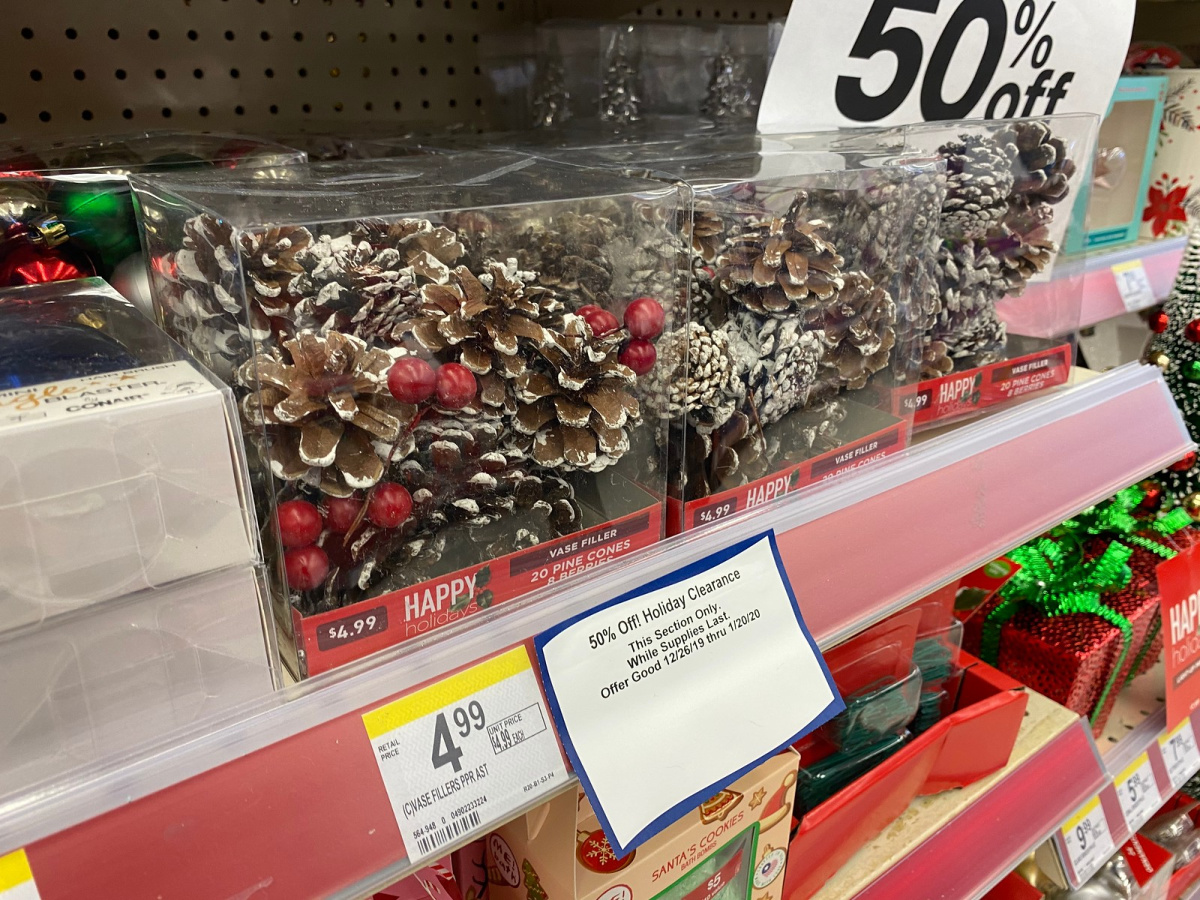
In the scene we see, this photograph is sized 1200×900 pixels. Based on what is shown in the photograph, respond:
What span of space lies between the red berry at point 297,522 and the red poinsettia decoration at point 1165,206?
5.28 ft

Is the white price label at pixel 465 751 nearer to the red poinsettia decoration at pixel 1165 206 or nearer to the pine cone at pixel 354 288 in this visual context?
the pine cone at pixel 354 288

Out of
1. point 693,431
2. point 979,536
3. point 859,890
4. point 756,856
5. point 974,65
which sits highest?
point 974,65

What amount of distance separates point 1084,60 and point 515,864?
105 centimetres

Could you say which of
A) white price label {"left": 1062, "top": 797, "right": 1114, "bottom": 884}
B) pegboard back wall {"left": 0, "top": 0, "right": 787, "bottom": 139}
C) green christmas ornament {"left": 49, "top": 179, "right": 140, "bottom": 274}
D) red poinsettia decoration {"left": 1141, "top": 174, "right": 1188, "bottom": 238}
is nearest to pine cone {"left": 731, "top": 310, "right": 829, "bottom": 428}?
green christmas ornament {"left": 49, "top": 179, "right": 140, "bottom": 274}

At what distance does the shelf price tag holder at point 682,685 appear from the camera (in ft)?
1.58

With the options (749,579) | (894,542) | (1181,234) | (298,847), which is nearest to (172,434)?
(298,847)

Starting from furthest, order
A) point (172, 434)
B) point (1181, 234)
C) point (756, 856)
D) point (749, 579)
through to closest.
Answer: point (1181, 234), point (756, 856), point (749, 579), point (172, 434)

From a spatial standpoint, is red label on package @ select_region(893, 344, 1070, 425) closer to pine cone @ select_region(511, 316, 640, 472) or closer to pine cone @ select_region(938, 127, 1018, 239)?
pine cone @ select_region(938, 127, 1018, 239)

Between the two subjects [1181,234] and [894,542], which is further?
[1181,234]

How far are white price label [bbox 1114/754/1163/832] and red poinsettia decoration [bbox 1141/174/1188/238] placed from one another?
924 millimetres

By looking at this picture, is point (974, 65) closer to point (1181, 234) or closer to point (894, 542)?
point (894, 542)

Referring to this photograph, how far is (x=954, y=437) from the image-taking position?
77 cm

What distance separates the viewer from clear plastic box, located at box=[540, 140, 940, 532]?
63 centimetres

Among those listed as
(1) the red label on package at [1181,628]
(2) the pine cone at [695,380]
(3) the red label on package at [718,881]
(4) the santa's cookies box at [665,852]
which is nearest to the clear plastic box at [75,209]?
(2) the pine cone at [695,380]
